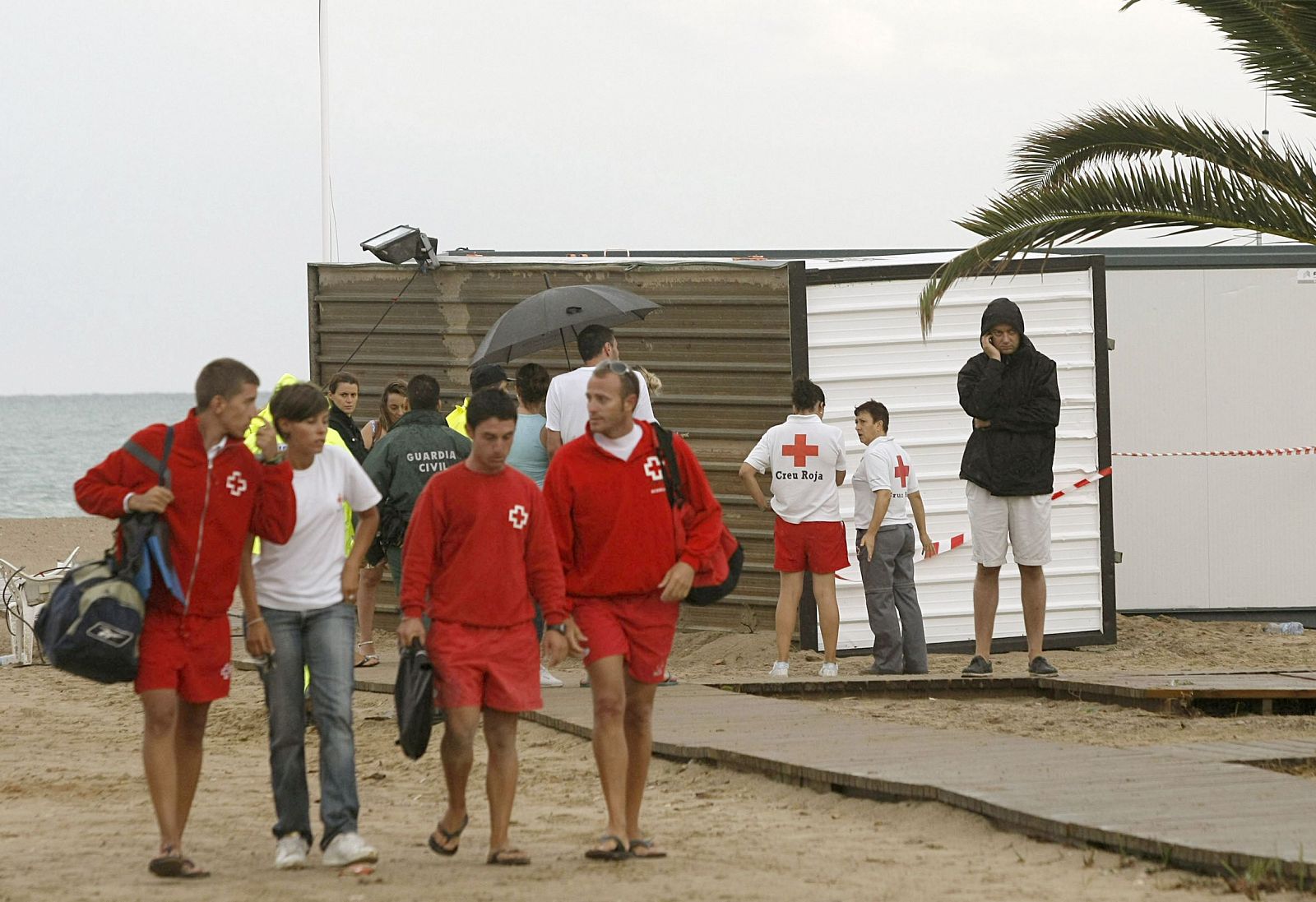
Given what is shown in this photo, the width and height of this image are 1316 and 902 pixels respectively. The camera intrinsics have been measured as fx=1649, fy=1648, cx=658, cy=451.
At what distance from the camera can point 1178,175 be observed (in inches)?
316

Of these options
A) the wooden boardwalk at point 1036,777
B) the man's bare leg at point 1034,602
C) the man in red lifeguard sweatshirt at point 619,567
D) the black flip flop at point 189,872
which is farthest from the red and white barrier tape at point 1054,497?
the black flip flop at point 189,872

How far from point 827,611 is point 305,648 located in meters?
4.74

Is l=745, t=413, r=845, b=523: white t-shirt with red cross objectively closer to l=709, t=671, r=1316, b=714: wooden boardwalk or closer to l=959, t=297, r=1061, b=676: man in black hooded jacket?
l=959, t=297, r=1061, b=676: man in black hooded jacket

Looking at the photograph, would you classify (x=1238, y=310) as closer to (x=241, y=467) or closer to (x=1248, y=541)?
(x=1248, y=541)

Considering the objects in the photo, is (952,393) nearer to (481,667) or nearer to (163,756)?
(481,667)

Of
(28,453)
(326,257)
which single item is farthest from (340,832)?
(28,453)

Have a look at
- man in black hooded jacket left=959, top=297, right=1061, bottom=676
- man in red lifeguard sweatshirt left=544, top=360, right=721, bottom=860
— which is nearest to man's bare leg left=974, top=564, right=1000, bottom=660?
man in black hooded jacket left=959, top=297, right=1061, bottom=676

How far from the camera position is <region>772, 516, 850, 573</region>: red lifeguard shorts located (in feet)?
31.1

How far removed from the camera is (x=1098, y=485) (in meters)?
11.2

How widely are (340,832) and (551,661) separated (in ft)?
2.82

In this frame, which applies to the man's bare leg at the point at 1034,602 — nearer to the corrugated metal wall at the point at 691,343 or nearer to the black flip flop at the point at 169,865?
the corrugated metal wall at the point at 691,343

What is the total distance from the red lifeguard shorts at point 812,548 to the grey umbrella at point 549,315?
159 centimetres

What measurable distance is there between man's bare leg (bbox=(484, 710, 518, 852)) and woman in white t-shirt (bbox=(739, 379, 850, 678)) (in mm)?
4233

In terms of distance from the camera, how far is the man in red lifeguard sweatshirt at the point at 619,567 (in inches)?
210
